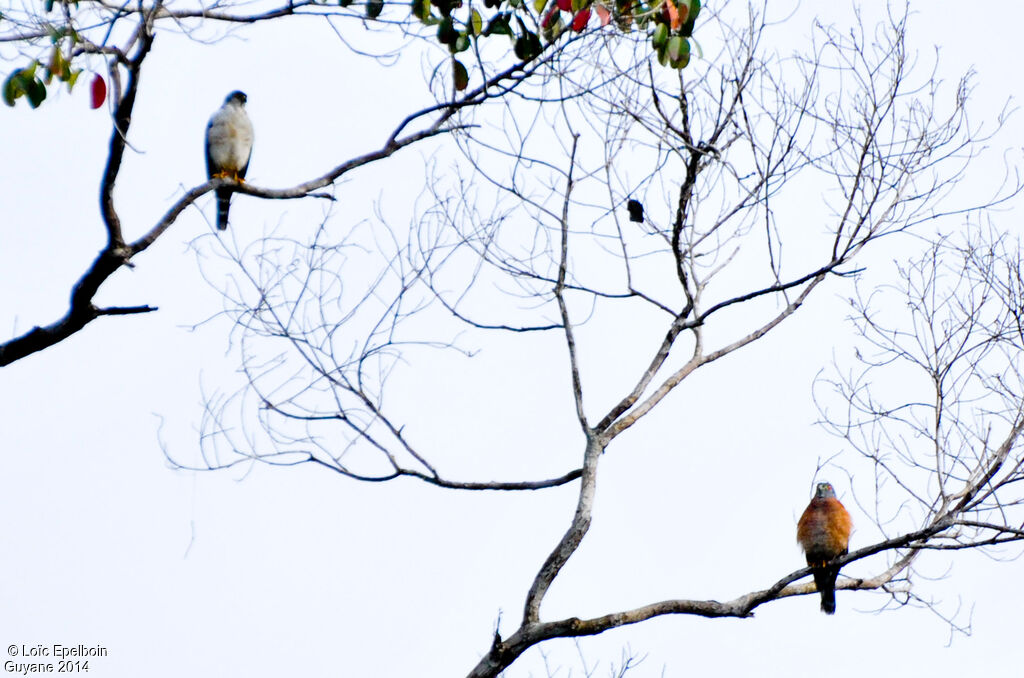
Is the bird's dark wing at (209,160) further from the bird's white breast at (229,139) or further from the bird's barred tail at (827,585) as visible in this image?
the bird's barred tail at (827,585)

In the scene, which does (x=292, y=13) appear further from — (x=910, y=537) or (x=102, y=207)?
(x=910, y=537)

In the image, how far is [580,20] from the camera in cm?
391

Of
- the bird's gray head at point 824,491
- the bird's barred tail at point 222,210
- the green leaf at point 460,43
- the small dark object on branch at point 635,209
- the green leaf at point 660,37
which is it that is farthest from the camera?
the bird's barred tail at point 222,210

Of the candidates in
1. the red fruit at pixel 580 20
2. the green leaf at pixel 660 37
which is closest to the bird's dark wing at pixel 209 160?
the red fruit at pixel 580 20

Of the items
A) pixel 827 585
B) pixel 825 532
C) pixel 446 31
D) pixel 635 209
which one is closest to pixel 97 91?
pixel 446 31

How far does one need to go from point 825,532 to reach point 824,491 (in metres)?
0.65

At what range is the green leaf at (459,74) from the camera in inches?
164

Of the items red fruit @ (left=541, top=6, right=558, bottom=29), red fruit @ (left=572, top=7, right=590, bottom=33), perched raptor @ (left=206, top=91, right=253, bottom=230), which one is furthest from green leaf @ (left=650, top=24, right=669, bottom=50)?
perched raptor @ (left=206, top=91, right=253, bottom=230)

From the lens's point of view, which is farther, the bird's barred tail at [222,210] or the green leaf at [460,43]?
the bird's barred tail at [222,210]

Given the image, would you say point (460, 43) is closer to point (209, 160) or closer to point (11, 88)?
point (11, 88)

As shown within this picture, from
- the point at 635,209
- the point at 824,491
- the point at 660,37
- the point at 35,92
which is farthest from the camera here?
the point at 824,491

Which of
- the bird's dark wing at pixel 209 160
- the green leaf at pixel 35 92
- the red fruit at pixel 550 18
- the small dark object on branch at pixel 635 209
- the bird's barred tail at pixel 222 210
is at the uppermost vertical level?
the bird's dark wing at pixel 209 160

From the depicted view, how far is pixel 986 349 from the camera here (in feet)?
17.1

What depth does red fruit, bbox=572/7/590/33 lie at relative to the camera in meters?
3.90
